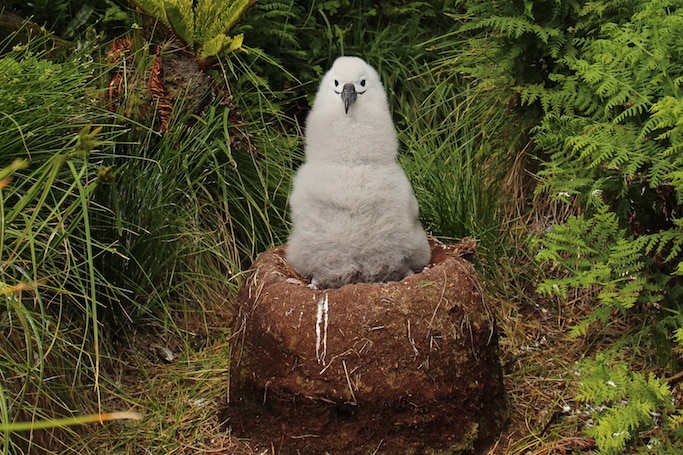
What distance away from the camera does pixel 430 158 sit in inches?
205

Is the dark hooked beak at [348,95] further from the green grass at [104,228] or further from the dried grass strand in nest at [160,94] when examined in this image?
the dried grass strand in nest at [160,94]

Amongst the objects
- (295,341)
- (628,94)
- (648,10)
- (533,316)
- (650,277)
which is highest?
(648,10)

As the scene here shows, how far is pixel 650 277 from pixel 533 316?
1.23 meters

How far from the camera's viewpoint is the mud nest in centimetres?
343

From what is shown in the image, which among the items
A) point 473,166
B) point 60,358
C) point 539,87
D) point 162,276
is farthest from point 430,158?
point 60,358

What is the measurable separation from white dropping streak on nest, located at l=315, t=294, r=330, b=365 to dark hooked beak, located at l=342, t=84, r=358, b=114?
0.81m

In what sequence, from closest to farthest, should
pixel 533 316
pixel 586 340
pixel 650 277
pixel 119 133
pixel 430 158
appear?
pixel 650 277
pixel 119 133
pixel 586 340
pixel 533 316
pixel 430 158

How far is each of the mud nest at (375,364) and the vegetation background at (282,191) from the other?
0.34 m

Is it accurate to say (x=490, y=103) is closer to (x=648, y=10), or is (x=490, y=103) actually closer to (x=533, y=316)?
(x=533, y=316)

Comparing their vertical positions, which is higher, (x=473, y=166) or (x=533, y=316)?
(x=473, y=166)

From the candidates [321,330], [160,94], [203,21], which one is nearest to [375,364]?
[321,330]

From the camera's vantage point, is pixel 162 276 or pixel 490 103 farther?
pixel 490 103

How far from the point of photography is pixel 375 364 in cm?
343

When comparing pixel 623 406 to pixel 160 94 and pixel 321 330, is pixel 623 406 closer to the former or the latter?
pixel 321 330
